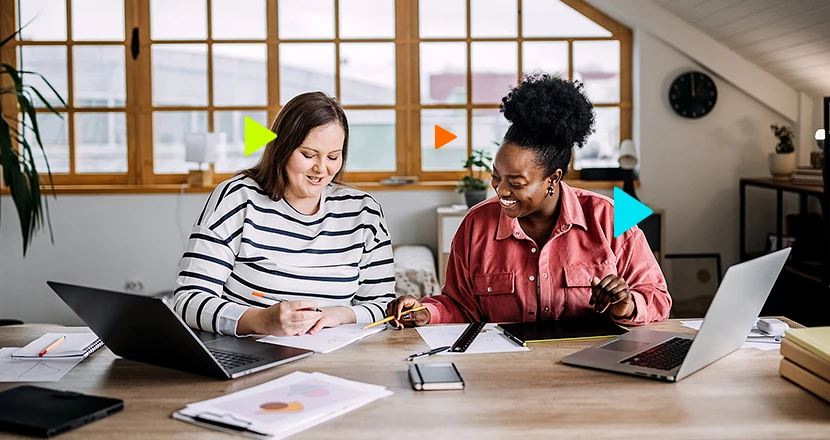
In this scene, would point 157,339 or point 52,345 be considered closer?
point 157,339

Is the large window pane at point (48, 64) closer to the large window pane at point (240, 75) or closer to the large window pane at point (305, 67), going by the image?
the large window pane at point (240, 75)

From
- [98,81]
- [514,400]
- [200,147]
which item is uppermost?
[98,81]

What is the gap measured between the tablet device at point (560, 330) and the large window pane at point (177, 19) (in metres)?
3.88

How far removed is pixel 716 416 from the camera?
1.46m

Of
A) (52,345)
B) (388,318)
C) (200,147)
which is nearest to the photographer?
(52,345)

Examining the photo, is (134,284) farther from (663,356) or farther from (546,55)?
(663,356)

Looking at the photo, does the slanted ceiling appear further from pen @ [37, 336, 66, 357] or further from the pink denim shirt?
pen @ [37, 336, 66, 357]

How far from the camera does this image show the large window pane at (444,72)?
17.8 ft

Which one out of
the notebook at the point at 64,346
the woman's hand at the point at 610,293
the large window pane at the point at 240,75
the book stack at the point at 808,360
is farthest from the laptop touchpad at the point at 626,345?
the large window pane at the point at 240,75

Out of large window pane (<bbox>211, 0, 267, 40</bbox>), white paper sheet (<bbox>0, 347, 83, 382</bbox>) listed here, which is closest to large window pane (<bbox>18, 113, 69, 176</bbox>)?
large window pane (<bbox>211, 0, 267, 40</bbox>)

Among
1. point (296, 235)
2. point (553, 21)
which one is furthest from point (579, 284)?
A: point (553, 21)

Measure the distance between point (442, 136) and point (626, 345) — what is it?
11.9ft

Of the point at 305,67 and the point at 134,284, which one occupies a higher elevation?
the point at 305,67

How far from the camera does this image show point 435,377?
5.39 ft
